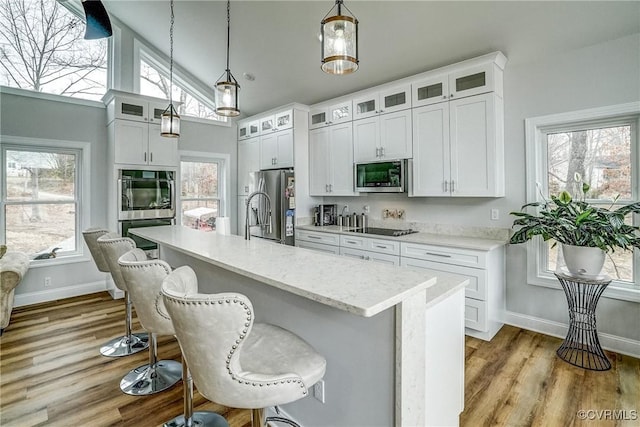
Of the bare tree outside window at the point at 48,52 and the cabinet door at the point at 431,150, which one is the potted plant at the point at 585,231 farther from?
the bare tree outside window at the point at 48,52

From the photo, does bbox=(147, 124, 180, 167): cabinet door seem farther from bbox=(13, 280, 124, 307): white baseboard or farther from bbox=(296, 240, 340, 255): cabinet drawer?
bbox=(296, 240, 340, 255): cabinet drawer

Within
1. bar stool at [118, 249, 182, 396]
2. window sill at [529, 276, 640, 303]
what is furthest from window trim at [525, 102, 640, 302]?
bar stool at [118, 249, 182, 396]

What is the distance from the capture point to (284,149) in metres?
4.82

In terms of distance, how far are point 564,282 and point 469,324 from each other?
88 cm

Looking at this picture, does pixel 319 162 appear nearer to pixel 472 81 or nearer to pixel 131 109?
pixel 472 81

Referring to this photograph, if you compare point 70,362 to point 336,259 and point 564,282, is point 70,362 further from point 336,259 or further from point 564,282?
point 564,282

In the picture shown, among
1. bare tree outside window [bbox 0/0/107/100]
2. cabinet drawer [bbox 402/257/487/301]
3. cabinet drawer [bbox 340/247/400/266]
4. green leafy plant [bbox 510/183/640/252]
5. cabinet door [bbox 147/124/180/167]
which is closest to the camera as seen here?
green leafy plant [bbox 510/183/640/252]

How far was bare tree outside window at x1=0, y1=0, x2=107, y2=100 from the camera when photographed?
3955mm

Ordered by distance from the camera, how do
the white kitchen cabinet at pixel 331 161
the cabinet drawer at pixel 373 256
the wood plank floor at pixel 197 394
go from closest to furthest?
1. the wood plank floor at pixel 197 394
2. the cabinet drawer at pixel 373 256
3. the white kitchen cabinet at pixel 331 161

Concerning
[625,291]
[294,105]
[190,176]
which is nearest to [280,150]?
[294,105]

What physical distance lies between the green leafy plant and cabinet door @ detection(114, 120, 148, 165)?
15.2ft

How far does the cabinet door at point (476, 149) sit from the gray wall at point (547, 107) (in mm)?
195

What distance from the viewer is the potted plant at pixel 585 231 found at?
2400 millimetres

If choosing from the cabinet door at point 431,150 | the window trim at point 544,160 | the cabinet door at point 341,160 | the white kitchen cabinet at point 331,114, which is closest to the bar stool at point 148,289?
the cabinet door at point 431,150
